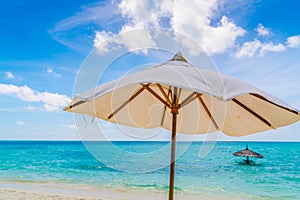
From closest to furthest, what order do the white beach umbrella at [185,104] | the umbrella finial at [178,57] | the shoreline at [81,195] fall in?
1. the white beach umbrella at [185,104]
2. the umbrella finial at [178,57]
3. the shoreline at [81,195]

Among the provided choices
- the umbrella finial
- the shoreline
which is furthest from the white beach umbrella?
the shoreline

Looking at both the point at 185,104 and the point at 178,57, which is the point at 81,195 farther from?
the point at 178,57

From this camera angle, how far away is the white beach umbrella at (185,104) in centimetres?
190

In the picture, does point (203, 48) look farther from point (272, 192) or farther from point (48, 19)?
point (48, 19)

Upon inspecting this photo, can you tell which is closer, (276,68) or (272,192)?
(276,68)

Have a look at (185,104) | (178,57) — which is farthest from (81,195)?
(178,57)

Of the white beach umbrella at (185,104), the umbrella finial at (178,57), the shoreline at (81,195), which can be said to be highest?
the umbrella finial at (178,57)

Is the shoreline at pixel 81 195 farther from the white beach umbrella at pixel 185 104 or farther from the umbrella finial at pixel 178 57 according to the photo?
the umbrella finial at pixel 178 57

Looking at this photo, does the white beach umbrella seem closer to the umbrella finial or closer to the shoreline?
the umbrella finial

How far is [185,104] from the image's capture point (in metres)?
2.62

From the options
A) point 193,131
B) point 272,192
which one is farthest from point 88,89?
point 272,192

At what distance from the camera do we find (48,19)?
16406 mm

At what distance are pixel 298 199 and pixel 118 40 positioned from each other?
12.1m

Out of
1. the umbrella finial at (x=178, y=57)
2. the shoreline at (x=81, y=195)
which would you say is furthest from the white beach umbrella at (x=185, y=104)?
the shoreline at (x=81, y=195)
